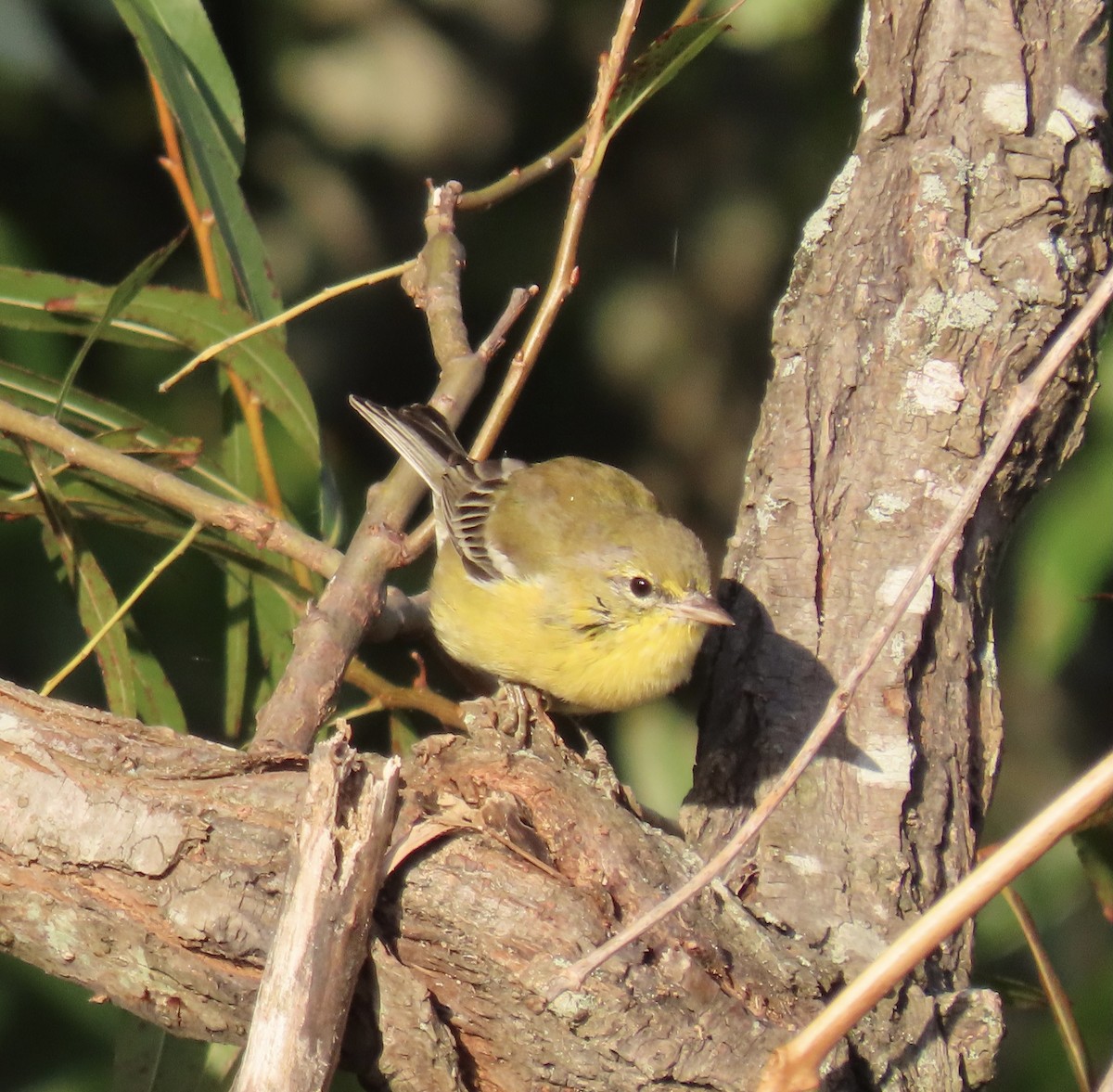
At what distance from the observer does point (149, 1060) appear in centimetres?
314

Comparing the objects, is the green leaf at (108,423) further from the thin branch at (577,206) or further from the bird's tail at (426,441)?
the thin branch at (577,206)

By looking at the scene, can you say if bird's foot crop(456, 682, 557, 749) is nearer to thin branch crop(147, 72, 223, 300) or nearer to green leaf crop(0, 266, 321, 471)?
green leaf crop(0, 266, 321, 471)

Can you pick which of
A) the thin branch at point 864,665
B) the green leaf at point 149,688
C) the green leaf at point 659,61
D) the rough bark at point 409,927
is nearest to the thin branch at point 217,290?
the green leaf at point 149,688

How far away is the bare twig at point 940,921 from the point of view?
1612mm

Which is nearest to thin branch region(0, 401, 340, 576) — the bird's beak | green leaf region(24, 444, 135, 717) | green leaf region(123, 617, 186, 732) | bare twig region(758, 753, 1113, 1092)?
green leaf region(24, 444, 135, 717)

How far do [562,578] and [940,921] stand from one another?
6.51 ft

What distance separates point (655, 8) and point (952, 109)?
2.49 metres

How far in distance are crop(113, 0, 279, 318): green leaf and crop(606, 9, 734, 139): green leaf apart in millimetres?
943

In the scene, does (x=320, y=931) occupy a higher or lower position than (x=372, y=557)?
lower

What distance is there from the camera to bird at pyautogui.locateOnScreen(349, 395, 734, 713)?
11.0 ft

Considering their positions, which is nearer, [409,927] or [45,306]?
A: [409,927]

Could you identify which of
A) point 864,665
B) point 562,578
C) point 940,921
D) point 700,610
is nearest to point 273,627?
point 562,578

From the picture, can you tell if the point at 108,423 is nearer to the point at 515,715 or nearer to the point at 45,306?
the point at 45,306

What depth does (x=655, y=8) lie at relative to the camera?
17.4 feet
